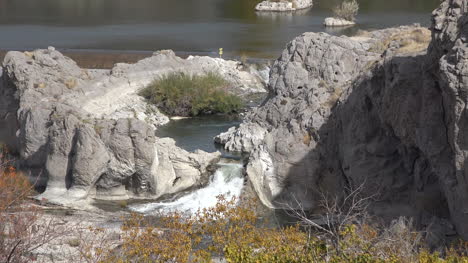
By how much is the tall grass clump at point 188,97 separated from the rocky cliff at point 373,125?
7.09 meters

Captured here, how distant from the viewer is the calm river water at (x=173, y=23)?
2416 inches

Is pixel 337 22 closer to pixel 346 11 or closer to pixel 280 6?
pixel 346 11

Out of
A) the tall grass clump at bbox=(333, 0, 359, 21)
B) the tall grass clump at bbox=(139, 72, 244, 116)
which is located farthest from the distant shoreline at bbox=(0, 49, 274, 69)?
the tall grass clump at bbox=(333, 0, 359, 21)

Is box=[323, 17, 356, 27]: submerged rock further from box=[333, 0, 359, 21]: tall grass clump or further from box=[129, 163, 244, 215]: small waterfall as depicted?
box=[129, 163, 244, 215]: small waterfall

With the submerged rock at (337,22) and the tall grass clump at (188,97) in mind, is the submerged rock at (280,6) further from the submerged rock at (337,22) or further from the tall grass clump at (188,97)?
the tall grass clump at (188,97)

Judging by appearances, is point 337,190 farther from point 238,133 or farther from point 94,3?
point 94,3

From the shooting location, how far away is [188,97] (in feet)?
144

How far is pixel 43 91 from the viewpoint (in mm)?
35906

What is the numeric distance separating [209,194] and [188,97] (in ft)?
44.6

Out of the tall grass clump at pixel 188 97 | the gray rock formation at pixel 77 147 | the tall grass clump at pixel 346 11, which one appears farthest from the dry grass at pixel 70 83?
the tall grass clump at pixel 346 11

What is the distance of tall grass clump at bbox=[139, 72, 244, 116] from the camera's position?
43.5 m

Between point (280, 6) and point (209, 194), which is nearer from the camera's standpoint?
point (209, 194)

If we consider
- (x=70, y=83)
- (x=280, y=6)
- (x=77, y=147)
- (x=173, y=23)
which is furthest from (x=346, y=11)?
(x=77, y=147)

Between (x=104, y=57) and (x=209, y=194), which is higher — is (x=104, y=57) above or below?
above
